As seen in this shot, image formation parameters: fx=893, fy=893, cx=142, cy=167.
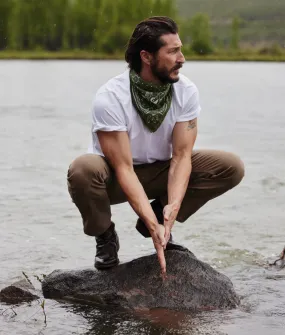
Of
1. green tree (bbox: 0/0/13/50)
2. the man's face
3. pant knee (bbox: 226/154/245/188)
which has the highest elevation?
the man's face

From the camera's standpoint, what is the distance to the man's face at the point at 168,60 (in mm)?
5781

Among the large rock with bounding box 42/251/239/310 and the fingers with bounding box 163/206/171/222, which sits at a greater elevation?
the fingers with bounding box 163/206/171/222

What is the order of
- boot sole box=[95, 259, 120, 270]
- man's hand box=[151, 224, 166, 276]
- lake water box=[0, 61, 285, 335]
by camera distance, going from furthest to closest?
boot sole box=[95, 259, 120, 270] → man's hand box=[151, 224, 166, 276] → lake water box=[0, 61, 285, 335]

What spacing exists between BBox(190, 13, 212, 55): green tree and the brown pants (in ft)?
470

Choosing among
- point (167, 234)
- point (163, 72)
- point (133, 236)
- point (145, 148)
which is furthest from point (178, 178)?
point (133, 236)

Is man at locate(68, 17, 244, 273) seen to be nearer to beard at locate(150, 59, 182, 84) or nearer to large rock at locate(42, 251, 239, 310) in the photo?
beard at locate(150, 59, 182, 84)

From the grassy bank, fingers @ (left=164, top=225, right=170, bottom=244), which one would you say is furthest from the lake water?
the grassy bank

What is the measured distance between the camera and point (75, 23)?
150 meters

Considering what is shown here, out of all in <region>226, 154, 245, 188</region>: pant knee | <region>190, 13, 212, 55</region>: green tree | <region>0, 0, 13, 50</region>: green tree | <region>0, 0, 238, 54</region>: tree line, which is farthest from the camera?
<region>190, 13, 212, 55</region>: green tree

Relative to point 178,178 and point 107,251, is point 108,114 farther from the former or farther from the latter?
point 107,251

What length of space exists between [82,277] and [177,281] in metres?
0.66

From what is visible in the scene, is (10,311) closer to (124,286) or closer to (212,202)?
(124,286)

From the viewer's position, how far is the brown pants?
5.71 meters

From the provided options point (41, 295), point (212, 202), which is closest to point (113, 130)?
point (41, 295)
